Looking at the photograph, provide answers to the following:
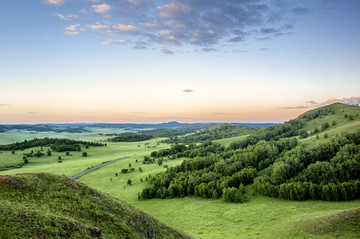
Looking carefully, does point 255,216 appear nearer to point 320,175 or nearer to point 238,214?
point 238,214

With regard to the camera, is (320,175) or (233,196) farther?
(233,196)

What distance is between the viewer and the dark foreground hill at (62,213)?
16656 millimetres

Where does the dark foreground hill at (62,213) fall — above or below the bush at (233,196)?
above

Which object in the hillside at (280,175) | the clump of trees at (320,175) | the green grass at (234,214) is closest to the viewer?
the green grass at (234,214)

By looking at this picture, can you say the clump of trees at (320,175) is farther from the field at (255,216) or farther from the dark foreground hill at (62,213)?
the dark foreground hill at (62,213)

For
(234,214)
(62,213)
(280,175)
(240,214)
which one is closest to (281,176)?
(280,175)

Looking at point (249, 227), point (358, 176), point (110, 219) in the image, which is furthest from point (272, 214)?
point (110, 219)

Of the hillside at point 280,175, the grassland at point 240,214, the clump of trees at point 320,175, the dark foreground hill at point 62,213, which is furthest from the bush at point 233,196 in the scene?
the dark foreground hill at point 62,213

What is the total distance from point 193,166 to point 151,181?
26.5m

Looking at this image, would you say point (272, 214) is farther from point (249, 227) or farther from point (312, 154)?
point (312, 154)

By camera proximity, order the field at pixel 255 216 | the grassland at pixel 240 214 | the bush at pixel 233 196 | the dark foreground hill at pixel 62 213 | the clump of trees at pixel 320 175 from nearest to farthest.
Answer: the dark foreground hill at pixel 62 213 < the field at pixel 255 216 < the grassland at pixel 240 214 < the clump of trees at pixel 320 175 < the bush at pixel 233 196

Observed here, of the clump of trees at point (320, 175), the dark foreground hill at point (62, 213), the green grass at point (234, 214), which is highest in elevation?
the dark foreground hill at point (62, 213)

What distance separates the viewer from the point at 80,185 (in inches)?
1069

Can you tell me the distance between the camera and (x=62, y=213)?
2059 cm
